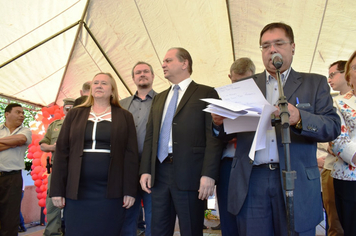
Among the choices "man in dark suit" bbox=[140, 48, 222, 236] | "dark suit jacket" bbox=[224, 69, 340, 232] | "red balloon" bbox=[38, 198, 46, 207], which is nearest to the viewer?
"dark suit jacket" bbox=[224, 69, 340, 232]

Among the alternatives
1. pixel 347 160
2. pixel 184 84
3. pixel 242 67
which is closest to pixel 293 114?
pixel 347 160

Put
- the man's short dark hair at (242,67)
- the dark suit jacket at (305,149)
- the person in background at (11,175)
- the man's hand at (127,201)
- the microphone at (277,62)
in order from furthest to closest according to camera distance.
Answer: the person in background at (11,175), the man's short dark hair at (242,67), the man's hand at (127,201), the dark suit jacket at (305,149), the microphone at (277,62)

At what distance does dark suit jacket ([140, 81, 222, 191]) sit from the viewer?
1.74 meters

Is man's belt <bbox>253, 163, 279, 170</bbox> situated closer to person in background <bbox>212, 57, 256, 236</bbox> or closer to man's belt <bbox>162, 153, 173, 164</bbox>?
person in background <bbox>212, 57, 256, 236</bbox>

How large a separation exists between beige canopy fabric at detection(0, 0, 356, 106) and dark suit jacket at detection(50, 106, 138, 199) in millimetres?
2603

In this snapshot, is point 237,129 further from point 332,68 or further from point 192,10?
point 192,10

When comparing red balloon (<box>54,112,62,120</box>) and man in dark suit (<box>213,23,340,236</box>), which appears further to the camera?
red balloon (<box>54,112,62,120</box>)

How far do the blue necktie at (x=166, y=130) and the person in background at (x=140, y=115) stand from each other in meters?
0.63

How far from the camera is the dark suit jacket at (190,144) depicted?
1735 mm

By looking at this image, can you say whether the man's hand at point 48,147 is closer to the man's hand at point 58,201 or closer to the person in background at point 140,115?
the person in background at point 140,115

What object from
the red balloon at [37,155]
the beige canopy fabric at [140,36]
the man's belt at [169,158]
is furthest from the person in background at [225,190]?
the red balloon at [37,155]

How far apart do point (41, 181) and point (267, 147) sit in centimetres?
394

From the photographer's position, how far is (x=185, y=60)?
2.21m

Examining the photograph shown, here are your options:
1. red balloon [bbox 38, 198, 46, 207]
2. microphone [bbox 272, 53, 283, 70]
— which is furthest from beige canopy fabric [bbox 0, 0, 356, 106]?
microphone [bbox 272, 53, 283, 70]
